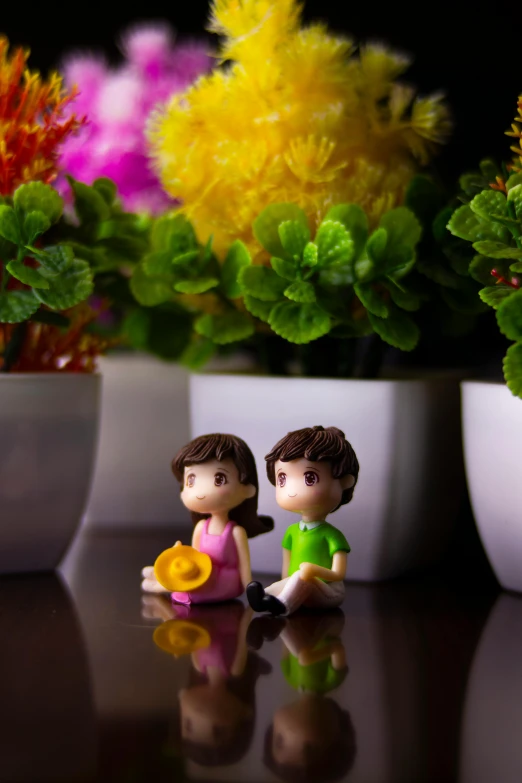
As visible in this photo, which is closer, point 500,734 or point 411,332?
point 500,734

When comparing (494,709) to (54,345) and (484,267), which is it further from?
(54,345)

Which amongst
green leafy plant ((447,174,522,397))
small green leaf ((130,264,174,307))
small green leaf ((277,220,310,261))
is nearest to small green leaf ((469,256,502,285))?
green leafy plant ((447,174,522,397))

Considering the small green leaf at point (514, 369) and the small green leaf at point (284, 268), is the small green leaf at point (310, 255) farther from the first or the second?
the small green leaf at point (514, 369)

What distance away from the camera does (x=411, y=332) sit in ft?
1.96

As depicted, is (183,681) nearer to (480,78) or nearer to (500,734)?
(500,734)

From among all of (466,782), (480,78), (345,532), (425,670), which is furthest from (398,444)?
(480,78)

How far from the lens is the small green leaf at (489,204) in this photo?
20.8 inches

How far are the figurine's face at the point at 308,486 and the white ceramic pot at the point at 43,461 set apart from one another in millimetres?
149

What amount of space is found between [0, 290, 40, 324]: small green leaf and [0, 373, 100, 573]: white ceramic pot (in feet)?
0.16

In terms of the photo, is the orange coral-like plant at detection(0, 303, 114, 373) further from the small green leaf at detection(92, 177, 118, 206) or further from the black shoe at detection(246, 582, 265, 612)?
the black shoe at detection(246, 582, 265, 612)

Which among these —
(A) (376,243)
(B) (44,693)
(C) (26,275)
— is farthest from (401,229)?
(B) (44,693)

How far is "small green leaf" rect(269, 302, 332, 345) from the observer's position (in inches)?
22.6

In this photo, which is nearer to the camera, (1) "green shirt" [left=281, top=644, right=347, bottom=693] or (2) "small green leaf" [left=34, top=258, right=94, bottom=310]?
(1) "green shirt" [left=281, top=644, right=347, bottom=693]

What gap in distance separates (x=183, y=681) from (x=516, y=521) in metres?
0.23
